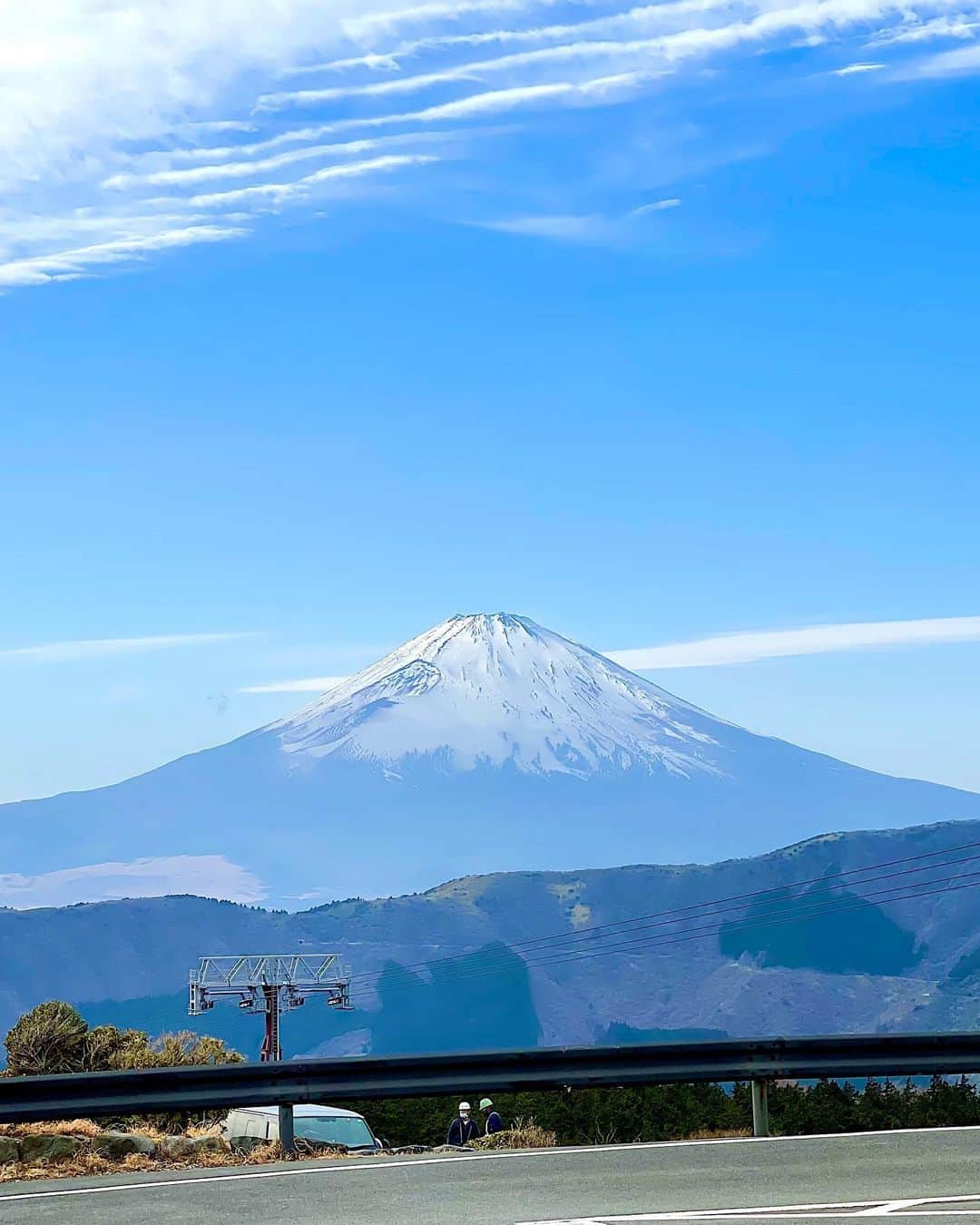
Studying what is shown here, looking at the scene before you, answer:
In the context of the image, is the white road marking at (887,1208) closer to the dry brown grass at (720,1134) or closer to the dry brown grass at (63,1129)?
the dry brown grass at (720,1134)

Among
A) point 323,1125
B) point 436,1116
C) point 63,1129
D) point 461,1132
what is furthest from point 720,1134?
point 436,1116

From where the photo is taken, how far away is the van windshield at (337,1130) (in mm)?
21656

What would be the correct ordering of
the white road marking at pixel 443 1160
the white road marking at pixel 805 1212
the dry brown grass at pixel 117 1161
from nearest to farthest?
the white road marking at pixel 805 1212
the white road marking at pixel 443 1160
the dry brown grass at pixel 117 1161

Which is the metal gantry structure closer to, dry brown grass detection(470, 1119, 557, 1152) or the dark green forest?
the dark green forest

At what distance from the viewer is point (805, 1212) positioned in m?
9.31

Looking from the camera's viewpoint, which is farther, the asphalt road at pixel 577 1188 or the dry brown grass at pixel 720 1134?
the dry brown grass at pixel 720 1134

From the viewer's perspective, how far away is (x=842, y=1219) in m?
9.02

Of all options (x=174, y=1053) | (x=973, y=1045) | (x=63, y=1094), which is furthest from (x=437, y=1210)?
(x=174, y=1053)

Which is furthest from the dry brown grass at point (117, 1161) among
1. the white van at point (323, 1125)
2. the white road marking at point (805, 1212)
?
the white van at point (323, 1125)

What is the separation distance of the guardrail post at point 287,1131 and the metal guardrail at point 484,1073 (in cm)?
34

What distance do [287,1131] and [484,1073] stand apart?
1558 millimetres

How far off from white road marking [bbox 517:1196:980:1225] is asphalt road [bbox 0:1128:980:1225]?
1 centimetres

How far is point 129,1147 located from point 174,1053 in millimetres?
28926

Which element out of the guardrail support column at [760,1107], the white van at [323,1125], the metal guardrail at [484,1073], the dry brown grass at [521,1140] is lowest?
the white van at [323,1125]
